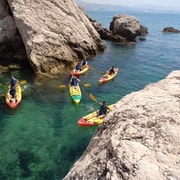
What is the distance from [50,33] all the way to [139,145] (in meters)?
27.1

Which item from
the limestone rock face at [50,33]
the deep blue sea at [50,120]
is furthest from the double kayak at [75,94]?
the limestone rock face at [50,33]

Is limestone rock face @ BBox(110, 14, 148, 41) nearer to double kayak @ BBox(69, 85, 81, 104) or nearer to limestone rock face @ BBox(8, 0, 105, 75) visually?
limestone rock face @ BBox(8, 0, 105, 75)

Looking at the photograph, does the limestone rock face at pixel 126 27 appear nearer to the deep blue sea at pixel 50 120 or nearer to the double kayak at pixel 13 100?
the deep blue sea at pixel 50 120

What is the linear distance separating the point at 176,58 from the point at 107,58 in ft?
45.0

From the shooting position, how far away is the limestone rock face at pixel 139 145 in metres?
4.85

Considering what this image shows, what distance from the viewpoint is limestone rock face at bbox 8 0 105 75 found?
29.4 m

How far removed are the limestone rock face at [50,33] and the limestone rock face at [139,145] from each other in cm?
2331

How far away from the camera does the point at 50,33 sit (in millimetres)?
30703

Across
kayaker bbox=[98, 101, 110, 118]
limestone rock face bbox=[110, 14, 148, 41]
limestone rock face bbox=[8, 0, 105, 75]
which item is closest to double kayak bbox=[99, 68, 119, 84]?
limestone rock face bbox=[8, 0, 105, 75]

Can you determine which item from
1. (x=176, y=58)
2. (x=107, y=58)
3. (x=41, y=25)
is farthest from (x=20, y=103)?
(x=176, y=58)

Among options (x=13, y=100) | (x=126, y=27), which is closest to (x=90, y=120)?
(x=13, y=100)

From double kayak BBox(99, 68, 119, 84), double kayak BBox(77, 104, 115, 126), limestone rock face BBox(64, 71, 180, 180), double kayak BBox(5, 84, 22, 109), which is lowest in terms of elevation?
double kayak BBox(99, 68, 119, 84)

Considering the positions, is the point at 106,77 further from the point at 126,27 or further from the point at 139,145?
the point at 126,27

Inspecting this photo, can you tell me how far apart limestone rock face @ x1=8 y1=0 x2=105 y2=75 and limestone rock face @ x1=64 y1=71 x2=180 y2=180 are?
23.3m
